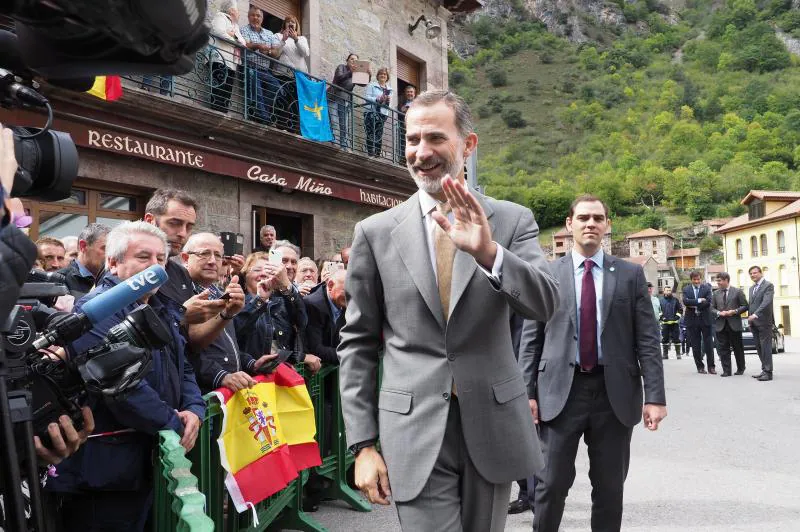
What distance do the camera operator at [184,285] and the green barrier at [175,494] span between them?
74 cm

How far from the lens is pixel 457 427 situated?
8.26ft

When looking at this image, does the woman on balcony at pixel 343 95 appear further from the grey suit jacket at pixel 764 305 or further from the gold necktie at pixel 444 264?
the gold necktie at pixel 444 264

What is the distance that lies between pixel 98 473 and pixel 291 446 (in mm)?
1962

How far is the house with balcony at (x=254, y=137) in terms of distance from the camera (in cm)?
995

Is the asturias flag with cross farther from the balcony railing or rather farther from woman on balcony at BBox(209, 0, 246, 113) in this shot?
woman on balcony at BBox(209, 0, 246, 113)

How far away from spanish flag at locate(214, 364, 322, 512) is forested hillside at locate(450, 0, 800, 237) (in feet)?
422

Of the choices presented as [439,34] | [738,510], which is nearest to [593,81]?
[439,34]

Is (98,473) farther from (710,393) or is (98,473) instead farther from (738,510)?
(710,393)

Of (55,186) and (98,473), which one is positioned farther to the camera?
(98,473)

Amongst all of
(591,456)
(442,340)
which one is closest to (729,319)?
(591,456)

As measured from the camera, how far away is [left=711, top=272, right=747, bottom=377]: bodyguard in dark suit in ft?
51.0

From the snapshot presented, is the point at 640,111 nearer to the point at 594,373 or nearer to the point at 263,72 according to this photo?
the point at 263,72

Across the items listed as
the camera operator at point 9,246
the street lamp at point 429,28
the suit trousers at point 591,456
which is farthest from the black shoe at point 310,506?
the street lamp at point 429,28

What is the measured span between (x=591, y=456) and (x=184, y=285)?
2.54m
